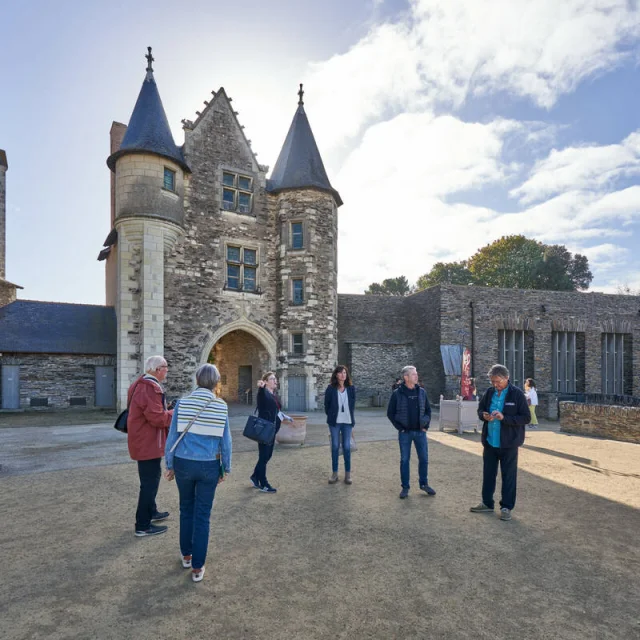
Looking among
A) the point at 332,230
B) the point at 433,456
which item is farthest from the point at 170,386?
the point at 433,456

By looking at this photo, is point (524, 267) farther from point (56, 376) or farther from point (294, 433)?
point (56, 376)

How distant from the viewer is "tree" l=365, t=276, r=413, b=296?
Answer: 53875mm

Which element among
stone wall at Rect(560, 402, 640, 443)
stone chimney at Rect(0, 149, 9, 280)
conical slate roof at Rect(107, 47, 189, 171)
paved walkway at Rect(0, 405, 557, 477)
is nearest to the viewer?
paved walkway at Rect(0, 405, 557, 477)

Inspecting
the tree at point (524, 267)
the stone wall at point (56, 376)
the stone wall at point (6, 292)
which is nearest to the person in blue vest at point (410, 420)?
the stone wall at point (56, 376)

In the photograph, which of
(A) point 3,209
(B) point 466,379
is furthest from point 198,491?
(A) point 3,209

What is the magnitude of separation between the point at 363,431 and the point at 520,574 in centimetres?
855

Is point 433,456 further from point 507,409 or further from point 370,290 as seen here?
point 370,290

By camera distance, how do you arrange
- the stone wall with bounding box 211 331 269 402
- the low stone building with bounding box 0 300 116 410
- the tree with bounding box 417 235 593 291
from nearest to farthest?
the low stone building with bounding box 0 300 116 410 < the stone wall with bounding box 211 331 269 402 < the tree with bounding box 417 235 593 291

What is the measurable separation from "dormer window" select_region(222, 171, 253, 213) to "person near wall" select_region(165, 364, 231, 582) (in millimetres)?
15550

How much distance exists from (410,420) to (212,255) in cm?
1353

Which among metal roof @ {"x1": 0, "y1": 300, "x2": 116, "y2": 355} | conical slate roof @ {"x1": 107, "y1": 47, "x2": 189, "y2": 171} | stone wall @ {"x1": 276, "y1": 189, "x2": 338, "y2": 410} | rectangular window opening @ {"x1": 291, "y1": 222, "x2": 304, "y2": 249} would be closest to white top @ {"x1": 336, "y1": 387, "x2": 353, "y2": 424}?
stone wall @ {"x1": 276, "y1": 189, "x2": 338, "y2": 410}

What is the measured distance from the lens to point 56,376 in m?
17.2

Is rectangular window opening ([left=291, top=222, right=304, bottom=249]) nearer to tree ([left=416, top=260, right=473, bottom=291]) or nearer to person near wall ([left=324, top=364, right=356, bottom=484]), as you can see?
person near wall ([left=324, top=364, right=356, bottom=484])

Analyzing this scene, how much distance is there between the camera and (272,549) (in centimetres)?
401
